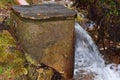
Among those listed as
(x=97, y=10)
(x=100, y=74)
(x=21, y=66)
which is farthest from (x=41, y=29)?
(x=97, y=10)

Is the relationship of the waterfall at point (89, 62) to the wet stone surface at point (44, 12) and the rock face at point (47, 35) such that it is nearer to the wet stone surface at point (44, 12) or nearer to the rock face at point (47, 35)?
the rock face at point (47, 35)

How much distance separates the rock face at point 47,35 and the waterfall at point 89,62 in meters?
1.01

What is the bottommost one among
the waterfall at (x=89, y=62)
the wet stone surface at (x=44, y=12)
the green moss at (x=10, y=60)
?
the waterfall at (x=89, y=62)

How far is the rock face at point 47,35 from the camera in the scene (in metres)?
5.13

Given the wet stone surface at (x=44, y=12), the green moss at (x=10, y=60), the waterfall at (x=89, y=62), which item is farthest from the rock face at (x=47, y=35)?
the waterfall at (x=89, y=62)

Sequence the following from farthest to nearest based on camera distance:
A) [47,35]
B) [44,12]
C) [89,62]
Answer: [89,62] < [44,12] < [47,35]

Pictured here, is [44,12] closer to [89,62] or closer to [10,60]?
[10,60]

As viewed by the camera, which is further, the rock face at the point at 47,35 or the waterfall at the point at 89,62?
the waterfall at the point at 89,62

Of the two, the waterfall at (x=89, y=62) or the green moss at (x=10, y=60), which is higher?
the green moss at (x=10, y=60)

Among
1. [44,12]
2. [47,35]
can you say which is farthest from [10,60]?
[44,12]

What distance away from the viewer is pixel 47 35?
17.1ft

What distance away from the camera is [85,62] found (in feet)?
22.8

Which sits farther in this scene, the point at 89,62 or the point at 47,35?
the point at 89,62

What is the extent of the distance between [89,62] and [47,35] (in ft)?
6.97
